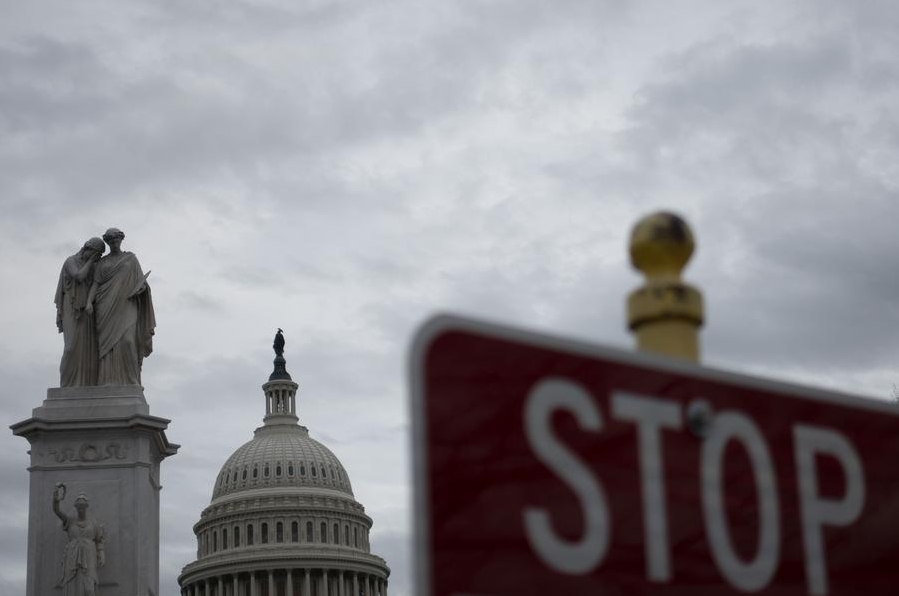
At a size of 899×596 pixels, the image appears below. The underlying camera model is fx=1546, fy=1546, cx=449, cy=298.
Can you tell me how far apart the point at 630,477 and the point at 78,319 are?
26.9 m

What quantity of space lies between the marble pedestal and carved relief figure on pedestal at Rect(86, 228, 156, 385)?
1.48 feet

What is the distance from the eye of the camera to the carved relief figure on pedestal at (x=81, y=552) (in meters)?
27.6

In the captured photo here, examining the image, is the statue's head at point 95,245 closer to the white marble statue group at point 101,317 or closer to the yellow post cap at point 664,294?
the white marble statue group at point 101,317

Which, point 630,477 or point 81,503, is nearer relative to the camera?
point 630,477

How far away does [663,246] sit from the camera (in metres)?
4.03

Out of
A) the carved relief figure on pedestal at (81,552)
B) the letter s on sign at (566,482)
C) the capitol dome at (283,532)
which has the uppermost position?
the capitol dome at (283,532)

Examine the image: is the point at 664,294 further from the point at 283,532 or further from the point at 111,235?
the point at 283,532

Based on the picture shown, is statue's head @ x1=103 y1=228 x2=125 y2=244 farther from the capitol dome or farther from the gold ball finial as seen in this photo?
the capitol dome

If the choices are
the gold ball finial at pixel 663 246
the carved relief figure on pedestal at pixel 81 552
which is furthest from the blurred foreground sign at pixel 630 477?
the carved relief figure on pedestal at pixel 81 552

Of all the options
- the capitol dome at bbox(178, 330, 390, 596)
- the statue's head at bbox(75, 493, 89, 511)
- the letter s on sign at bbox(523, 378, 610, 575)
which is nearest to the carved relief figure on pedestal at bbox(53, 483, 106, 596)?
the statue's head at bbox(75, 493, 89, 511)

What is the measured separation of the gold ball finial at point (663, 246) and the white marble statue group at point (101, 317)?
85.2ft

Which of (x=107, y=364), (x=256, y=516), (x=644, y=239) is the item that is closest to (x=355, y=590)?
(x=256, y=516)

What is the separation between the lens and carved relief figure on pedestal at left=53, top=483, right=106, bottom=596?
27562 mm

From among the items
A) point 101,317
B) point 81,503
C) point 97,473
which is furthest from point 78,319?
point 81,503
